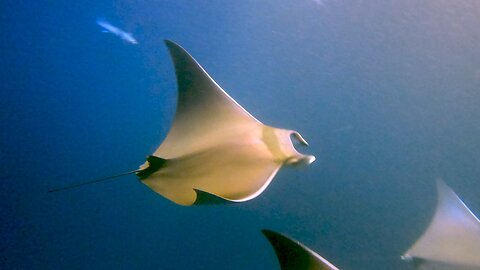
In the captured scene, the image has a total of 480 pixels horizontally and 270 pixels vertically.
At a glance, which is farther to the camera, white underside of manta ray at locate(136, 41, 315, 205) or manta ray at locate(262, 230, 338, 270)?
white underside of manta ray at locate(136, 41, 315, 205)

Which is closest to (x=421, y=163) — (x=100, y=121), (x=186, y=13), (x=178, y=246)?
(x=178, y=246)

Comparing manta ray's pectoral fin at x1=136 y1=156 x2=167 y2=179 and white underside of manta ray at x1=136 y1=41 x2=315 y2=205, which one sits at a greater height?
white underside of manta ray at x1=136 y1=41 x2=315 y2=205

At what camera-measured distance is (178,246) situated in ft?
21.5

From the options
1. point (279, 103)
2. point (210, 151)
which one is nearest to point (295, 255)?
point (210, 151)

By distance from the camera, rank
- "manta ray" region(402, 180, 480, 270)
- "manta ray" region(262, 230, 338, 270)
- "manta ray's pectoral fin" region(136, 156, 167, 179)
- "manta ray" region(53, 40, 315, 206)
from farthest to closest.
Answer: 1. "manta ray" region(402, 180, 480, 270)
2. "manta ray's pectoral fin" region(136, 156, 167, 179)
3. "manta ray" region(53, 40, 315, 206)
4. "manta ray" region(262, 230, 338, 270)

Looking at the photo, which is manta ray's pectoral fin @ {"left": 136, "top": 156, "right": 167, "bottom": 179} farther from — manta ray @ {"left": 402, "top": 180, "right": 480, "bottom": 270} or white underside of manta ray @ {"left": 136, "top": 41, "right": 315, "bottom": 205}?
manta ray @ {"left": 402, "top": 180, "right": 480, "bottom": 270}

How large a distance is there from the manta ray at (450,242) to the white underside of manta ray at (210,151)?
1367mm

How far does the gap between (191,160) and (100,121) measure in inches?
452

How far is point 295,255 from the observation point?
3.88 feet

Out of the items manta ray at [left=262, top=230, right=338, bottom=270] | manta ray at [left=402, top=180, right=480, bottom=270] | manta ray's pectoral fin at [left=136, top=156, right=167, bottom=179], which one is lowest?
manta ray's pectoral fin at [left=136, top=156, right=167, bottom=179]

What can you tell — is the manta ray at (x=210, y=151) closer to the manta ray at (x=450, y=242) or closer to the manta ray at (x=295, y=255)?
the manta ray at (x=295, y=255)

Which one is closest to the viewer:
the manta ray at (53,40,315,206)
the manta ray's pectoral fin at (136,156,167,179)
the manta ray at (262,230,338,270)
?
the manta ray at (262,230,338,270)

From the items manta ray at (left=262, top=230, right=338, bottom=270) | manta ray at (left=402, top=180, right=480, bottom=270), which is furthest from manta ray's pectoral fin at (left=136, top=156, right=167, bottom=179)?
manta ray at (left=402, top=180, right=480, bottom=270)

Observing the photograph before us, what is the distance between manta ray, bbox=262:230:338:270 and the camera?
45.7 inches
